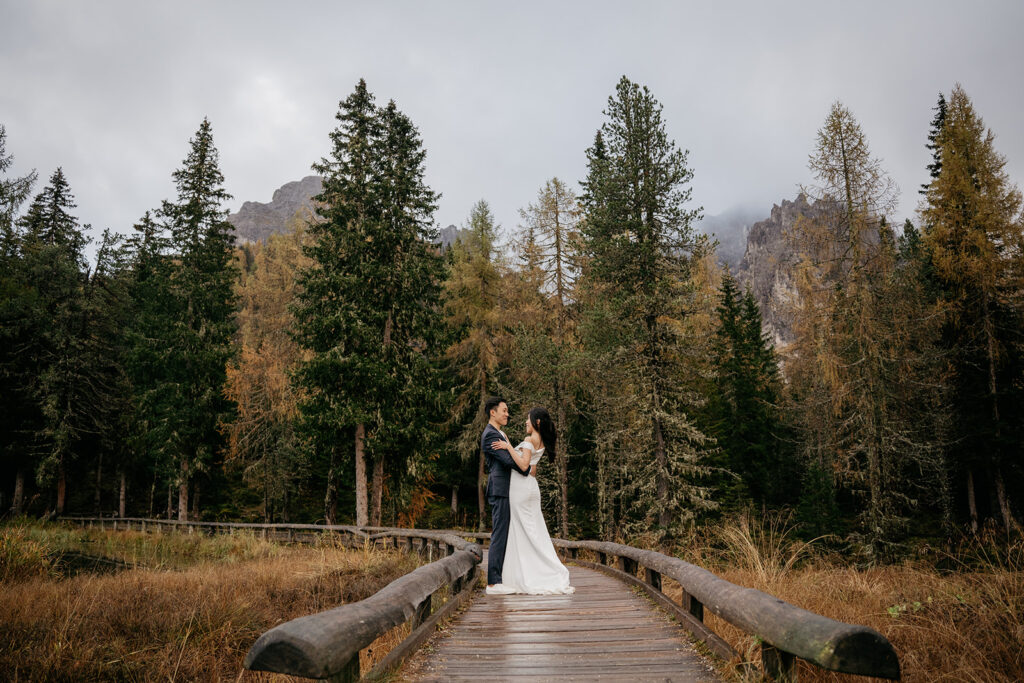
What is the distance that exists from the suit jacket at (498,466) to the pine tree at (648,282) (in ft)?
37.3

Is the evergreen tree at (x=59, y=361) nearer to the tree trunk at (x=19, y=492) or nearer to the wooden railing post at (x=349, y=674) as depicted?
the tree trunk at (x=19, y=492)

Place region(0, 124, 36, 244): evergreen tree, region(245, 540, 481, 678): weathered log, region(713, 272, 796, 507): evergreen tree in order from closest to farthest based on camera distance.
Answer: region(245, 540, 481, 678): weathered log → region(0, 124, 36, 244): evergreen tree → region(713, 272, 796, 507): evergreen tree

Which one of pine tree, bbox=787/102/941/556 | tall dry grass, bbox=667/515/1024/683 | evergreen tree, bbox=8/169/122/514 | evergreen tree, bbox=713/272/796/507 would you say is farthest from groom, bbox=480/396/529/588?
evergreen tree, bbox=8/169/122/514

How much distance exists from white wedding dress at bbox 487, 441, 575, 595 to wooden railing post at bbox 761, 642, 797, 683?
4.10 metres

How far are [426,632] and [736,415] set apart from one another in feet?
112

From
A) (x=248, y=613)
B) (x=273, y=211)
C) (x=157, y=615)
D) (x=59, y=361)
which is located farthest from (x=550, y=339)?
(x=273, y=211)

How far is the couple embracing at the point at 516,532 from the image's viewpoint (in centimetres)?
723

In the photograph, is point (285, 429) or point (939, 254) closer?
point (939, 254)

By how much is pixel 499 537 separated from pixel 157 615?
420 cm

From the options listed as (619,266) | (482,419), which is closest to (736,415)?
(482,419)

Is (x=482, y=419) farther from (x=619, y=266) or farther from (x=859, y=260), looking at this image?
(x=859, y=260)

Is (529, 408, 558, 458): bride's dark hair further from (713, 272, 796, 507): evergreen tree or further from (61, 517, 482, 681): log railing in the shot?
(713, 272, 796, 507): evergreen tree

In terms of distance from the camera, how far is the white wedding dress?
721cm

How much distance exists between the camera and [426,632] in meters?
4.63
